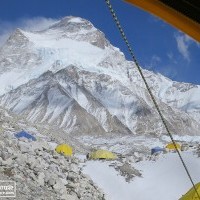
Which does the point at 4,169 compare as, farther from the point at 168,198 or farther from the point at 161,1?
the point at 161,1

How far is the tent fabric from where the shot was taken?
276 centimetres

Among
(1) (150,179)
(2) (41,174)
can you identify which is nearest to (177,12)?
(2) (41,174)

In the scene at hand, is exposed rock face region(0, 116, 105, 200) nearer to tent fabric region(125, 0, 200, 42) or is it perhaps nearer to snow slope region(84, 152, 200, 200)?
snow slope region(84, 152, 200, 200)

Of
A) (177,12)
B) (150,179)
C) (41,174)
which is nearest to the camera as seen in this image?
(177,12)

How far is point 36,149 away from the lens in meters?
31.8

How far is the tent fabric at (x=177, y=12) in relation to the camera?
9.06 feet

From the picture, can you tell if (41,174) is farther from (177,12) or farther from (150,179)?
(177,12)

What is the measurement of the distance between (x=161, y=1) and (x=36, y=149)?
29751mm

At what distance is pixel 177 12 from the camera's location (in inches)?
110

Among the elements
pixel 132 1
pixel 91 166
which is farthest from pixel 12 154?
pixel 132 1

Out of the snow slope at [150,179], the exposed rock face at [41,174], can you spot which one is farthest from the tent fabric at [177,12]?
the snow slope at [150,179]

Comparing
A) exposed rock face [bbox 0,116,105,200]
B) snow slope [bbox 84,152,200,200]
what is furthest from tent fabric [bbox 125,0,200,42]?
snow slope [bbox 84,152,200,200]

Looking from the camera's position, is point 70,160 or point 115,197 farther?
point 70,160

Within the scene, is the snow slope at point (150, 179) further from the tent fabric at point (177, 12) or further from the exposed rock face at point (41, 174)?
the tent fabric at point (177, 12)
